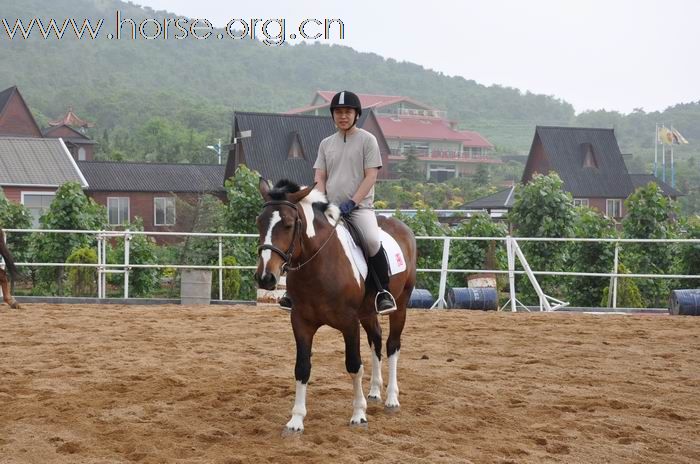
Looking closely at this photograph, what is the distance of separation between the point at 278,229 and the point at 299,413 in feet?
4.17

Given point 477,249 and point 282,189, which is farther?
point 477,249

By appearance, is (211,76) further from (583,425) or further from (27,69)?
(583,425)

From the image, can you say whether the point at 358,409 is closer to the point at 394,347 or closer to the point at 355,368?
the point at 355,368

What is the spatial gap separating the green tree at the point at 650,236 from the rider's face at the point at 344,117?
13.1 meters

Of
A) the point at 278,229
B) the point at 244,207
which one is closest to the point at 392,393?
the point at 278,229

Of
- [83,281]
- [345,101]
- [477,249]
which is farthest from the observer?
[477,249]

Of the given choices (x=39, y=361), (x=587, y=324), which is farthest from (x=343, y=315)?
(x=587, y=324)

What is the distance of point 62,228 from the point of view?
64.0ft

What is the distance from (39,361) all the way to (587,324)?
7.38 m

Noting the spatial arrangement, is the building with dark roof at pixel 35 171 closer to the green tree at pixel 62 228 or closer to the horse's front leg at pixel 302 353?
the green tree at pixel 62 228

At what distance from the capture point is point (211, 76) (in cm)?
16825

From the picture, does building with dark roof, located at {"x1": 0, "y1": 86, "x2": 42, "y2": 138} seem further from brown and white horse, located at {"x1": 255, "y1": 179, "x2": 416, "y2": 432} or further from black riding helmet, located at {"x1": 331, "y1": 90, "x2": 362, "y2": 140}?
brown and white horse, located at {"x1": 255, "y1": 179, "x2": 416, "y2": 432}

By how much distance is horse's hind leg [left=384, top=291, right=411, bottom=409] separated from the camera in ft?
22.1

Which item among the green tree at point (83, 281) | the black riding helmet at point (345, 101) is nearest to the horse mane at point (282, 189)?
the black riding helmet at point (345, 101)
